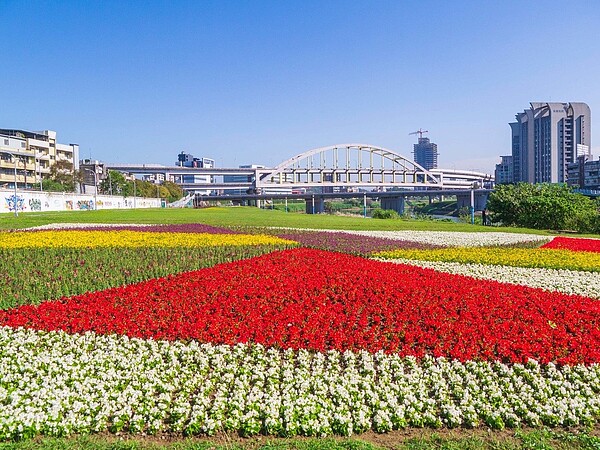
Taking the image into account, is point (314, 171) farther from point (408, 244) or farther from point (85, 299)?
point (85, 299)

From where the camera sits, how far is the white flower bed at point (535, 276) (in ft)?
39.6

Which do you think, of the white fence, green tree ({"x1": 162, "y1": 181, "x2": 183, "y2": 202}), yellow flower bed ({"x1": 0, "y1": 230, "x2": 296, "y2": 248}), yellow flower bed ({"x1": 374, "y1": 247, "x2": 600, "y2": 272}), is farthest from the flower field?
green tree ({"x1": 162, "y1": 181, "x2": 183, "y2": 202})

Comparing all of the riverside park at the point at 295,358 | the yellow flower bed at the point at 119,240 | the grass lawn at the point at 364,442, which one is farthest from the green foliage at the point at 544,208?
the grass lawn at the point at 364,442

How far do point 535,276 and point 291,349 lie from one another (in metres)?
9.01

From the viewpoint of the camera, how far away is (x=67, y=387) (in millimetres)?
6254

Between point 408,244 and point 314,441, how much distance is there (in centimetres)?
1649

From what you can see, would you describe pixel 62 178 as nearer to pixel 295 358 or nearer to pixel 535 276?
pixel 535 276

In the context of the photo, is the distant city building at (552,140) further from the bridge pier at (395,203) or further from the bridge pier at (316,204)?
the bridge pier at (316,204)

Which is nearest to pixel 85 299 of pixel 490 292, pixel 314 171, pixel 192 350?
pixel 192 350

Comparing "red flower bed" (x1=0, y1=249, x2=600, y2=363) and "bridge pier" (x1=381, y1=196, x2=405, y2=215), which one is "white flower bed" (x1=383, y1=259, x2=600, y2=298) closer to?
"red flower bed" (x1=0, y1=249, x2=600, y2=363)

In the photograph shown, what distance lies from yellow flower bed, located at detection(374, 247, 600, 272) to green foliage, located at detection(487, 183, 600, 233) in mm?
20385

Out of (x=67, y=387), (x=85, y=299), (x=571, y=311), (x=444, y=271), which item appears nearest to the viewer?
(x=67, y=387)

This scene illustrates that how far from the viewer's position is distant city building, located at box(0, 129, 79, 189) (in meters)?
87.2

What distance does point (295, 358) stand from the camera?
24.2 feet
